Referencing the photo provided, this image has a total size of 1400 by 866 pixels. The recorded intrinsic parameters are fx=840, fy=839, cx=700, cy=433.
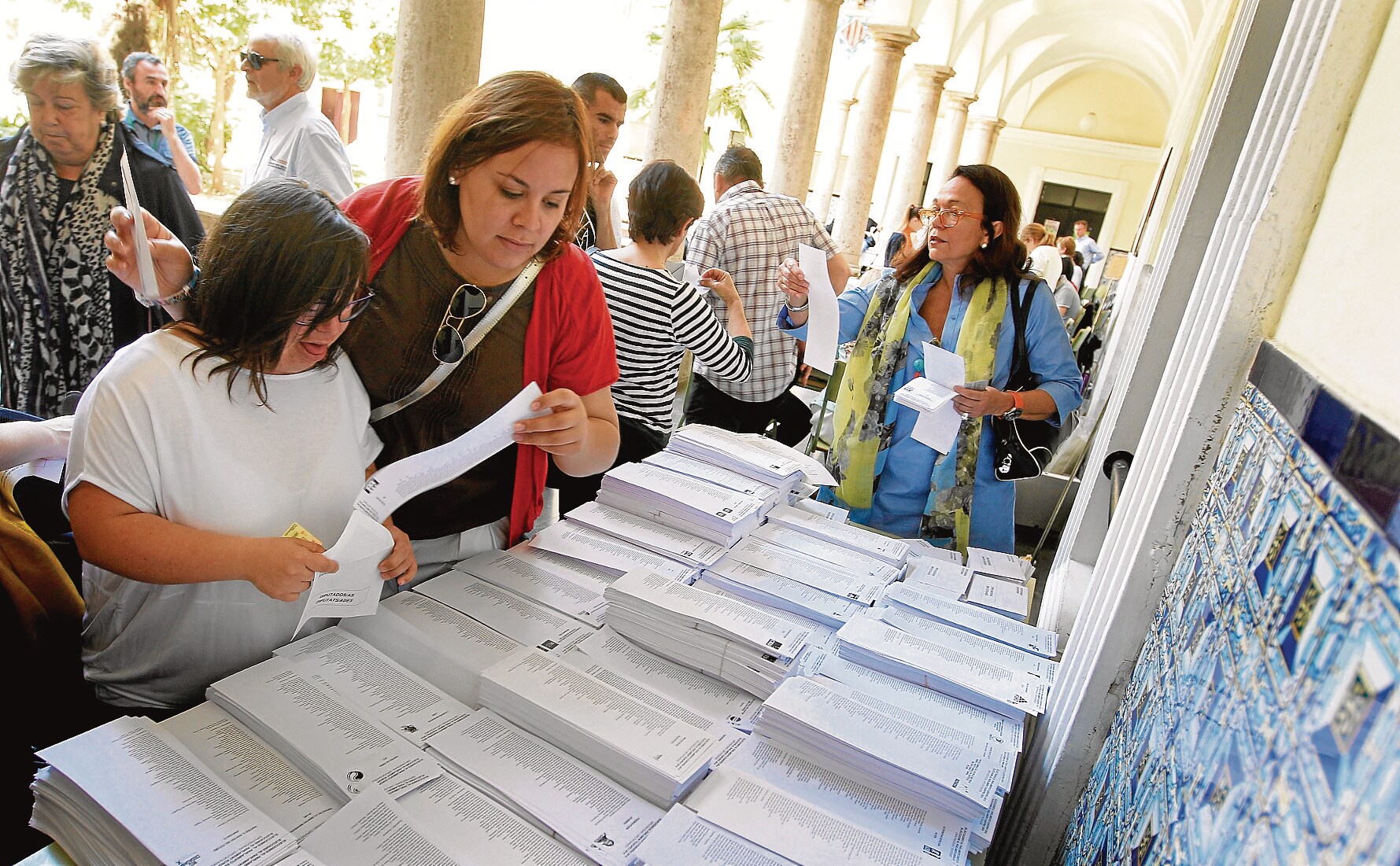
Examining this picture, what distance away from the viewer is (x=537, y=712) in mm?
1365

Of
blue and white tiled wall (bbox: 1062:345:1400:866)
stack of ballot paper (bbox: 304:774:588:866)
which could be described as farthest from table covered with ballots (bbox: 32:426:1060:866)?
blue and white tiled wall (bbox: 1062:345:1400:866)

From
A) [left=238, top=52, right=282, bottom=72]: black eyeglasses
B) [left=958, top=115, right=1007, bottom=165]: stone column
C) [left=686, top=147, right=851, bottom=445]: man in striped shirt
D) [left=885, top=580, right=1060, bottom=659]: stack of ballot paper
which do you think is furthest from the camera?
[left=958, top=115, right=1007, bottom=165]: stone column

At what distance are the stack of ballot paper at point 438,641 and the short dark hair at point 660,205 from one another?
1658 mm

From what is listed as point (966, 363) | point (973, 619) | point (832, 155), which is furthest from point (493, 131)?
point (832, 155)

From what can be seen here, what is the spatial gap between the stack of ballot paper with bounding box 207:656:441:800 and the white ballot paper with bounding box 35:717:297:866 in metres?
0.11

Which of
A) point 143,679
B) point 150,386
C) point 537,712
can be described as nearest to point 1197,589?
point 537,712

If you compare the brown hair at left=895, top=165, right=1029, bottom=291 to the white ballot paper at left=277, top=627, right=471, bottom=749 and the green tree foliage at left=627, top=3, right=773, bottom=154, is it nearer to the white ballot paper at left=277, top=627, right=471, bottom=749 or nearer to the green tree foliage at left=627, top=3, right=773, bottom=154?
the white ballot paper at left=277, top=627, right=471, bottom=749

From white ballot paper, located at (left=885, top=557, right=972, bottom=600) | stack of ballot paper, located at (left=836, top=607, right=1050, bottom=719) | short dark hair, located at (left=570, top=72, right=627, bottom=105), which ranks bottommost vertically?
white ballot paper, located at (left=885, top=557, right=972, bottom=600)

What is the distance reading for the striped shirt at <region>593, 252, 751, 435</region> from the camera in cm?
277

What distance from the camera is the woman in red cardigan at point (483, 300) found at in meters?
1.64

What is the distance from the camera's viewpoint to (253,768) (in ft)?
3.95

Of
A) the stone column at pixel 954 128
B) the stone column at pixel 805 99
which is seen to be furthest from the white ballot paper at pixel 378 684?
the stone column at pixel 954 128

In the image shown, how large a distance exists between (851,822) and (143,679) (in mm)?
1226

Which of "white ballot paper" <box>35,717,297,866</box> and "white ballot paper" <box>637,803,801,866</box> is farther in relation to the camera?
"white ballot paper" <box>637,803,801,866</box>
